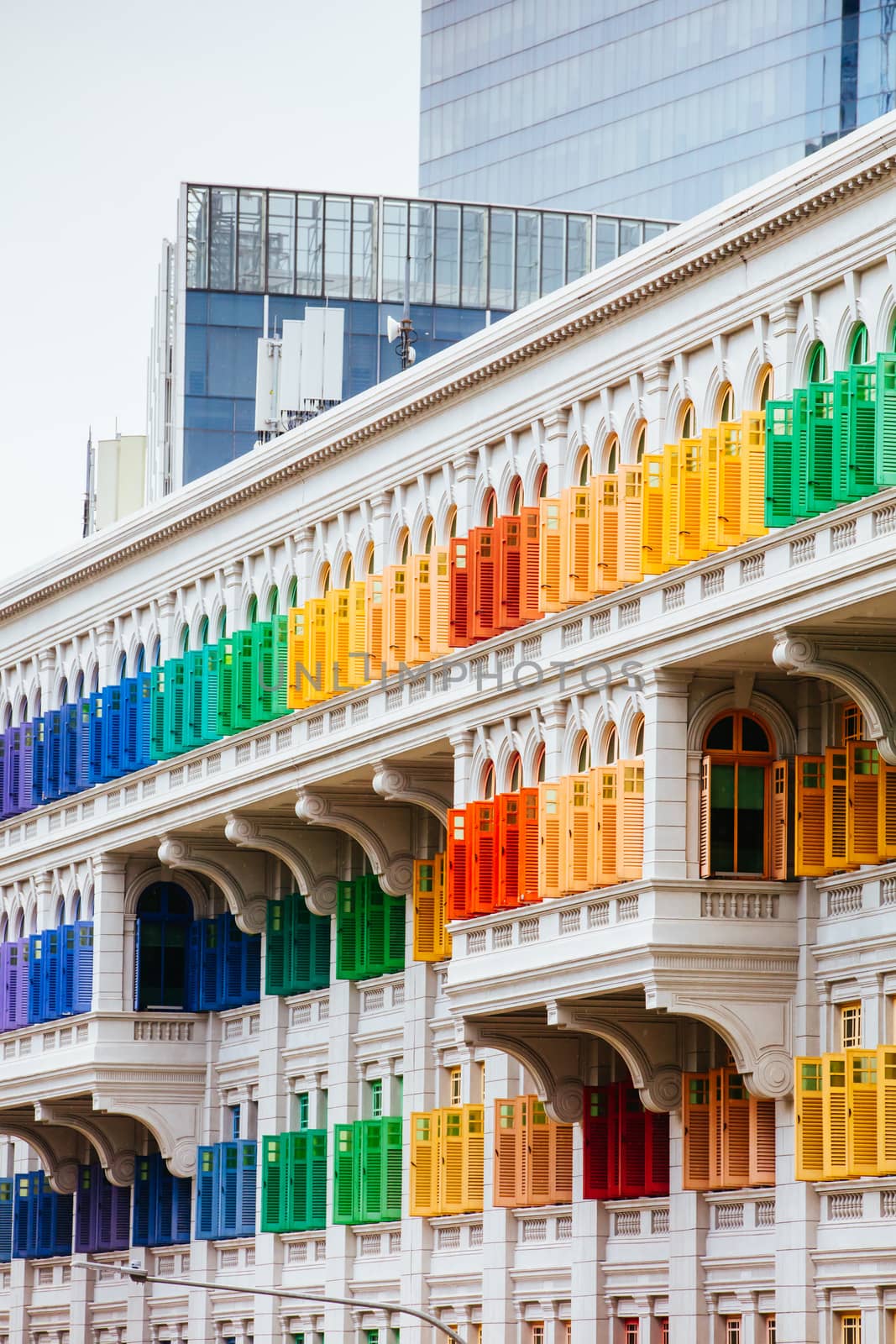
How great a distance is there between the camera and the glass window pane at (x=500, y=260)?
10988cm

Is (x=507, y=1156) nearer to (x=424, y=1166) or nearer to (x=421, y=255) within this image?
(x=424, y=1166)

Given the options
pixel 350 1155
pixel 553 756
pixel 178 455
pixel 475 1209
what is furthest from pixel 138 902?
pixel 178 455

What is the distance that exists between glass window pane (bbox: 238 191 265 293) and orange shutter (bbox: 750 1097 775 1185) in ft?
204

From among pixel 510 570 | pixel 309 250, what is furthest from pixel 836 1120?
pixel 309 250

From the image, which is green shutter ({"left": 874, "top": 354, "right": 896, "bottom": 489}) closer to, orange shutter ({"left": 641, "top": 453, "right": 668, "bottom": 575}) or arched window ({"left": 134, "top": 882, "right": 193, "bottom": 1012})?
orange shutter ({"left": 641, "top": 453, "right": 668, "bottom": 575})

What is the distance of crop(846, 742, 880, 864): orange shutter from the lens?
44875mm

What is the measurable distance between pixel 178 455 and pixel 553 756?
57.9m

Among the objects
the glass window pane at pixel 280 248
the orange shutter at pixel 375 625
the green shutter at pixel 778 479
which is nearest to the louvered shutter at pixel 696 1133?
the green shutter at pixel 778 479

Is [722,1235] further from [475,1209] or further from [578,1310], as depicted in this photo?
[475,1209]

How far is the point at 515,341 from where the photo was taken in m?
52.1

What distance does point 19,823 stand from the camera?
7081cm

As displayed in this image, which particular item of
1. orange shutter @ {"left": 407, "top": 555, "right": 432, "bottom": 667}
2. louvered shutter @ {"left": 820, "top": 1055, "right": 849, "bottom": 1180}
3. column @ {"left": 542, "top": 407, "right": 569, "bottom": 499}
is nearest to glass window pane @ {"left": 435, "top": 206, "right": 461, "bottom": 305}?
orange shutter @ {"left": 407, "top": 555, "right": 432, "bottom": 667}

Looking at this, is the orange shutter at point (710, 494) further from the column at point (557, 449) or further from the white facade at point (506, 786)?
the column at point (557, 449)

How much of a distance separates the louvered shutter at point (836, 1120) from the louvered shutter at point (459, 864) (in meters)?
7.90
